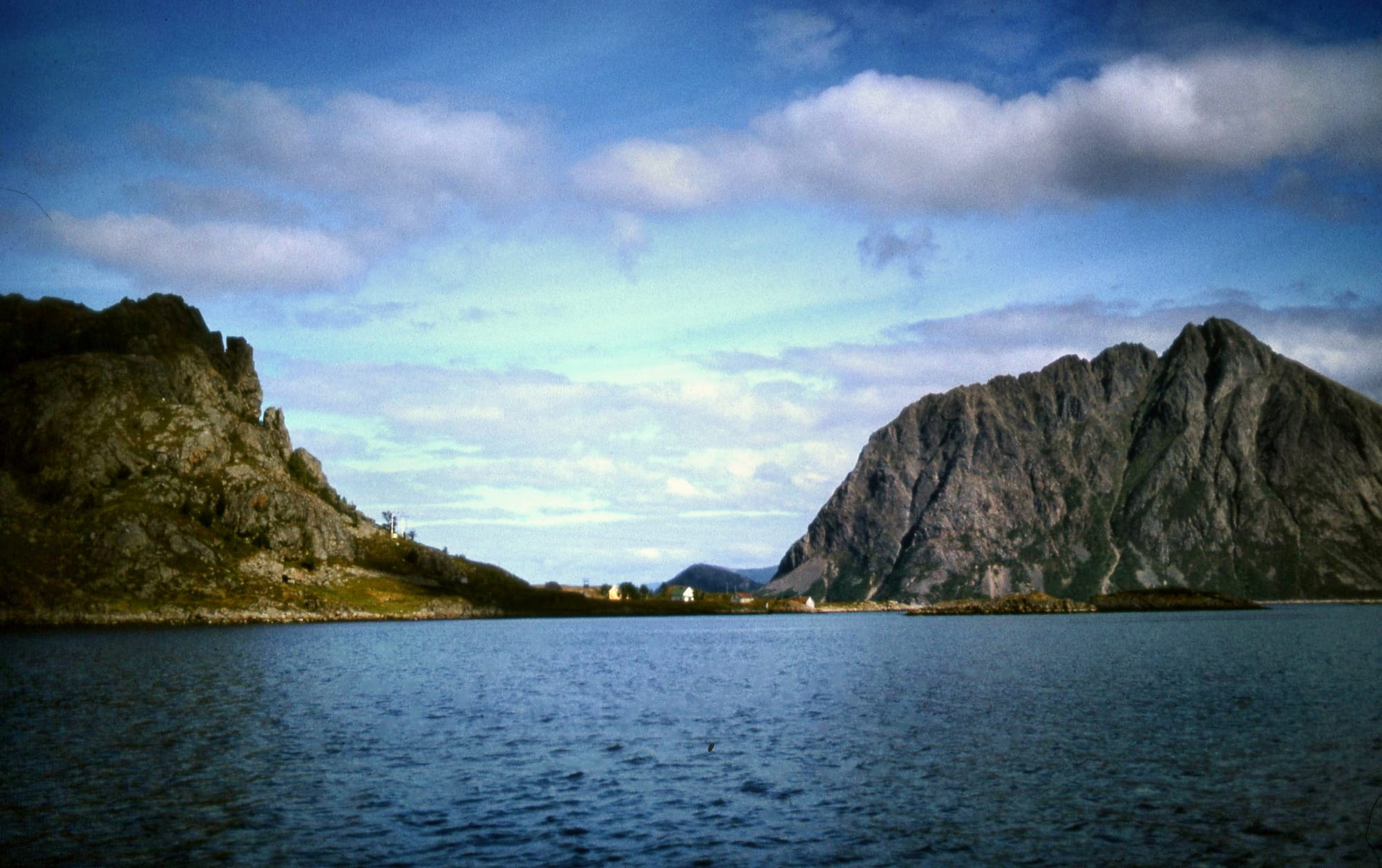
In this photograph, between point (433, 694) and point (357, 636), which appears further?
point (357, 636)

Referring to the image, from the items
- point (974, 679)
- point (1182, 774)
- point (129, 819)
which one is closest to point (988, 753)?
point (1182, 774)

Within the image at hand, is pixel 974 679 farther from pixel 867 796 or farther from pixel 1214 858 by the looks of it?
pixel 1214 858

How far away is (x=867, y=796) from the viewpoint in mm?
40031

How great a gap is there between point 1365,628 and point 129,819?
223083mm

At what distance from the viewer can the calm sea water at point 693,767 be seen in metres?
32.6

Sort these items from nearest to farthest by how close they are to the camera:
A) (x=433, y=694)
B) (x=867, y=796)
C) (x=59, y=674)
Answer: (x=867, y=796)
(x=433, y=694)
(x=59, y=674)

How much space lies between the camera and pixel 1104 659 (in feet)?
380

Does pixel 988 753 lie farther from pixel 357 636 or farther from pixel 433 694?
pixel 357 636

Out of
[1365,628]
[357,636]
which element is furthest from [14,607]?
[1365,628]

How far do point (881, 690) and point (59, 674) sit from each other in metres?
76.3

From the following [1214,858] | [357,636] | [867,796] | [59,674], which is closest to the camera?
[1214,858]

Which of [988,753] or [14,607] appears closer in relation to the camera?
[988,753]

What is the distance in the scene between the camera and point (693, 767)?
154ft

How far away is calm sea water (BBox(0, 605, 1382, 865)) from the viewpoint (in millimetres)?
32594
